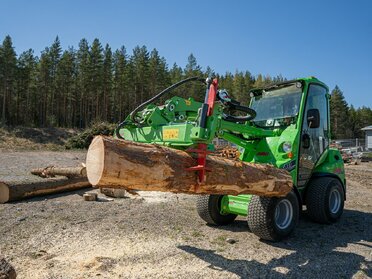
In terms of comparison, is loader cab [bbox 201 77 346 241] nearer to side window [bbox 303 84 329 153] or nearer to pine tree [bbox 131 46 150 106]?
side window [bbox 303 84 329 153]

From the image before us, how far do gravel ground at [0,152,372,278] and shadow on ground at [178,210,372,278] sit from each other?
0.04 feet

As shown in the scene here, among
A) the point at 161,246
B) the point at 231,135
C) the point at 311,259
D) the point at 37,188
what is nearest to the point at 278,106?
the point at 231,135

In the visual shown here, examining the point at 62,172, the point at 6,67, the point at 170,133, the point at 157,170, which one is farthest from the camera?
the point at 6,67

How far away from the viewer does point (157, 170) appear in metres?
4.25

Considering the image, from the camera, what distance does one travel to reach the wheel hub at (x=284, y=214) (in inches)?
244

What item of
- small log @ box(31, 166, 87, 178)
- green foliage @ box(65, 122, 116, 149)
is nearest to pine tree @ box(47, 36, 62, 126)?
green foliage @ box(65, 122, 116, 149)

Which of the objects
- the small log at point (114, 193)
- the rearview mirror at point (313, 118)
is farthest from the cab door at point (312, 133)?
the small log at point (114, 193)

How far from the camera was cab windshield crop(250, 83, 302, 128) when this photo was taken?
727cm

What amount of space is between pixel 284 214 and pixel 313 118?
2074mm

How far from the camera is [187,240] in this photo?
19.8 ft

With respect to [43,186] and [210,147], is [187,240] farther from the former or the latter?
[43,186]

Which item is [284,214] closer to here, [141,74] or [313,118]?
[313,118]

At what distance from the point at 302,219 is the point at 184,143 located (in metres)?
4.44

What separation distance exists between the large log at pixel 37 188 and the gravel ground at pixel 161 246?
2.22 feet
